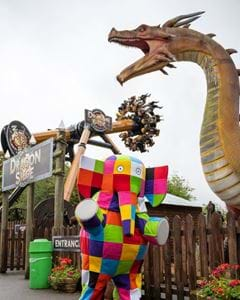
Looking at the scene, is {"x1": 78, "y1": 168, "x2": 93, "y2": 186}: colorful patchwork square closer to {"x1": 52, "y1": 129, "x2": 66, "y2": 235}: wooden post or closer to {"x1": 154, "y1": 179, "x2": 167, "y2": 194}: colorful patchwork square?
{"x1": 154, "y1": 179, "x2": 167, "y2": 194}: colorful patchwork square

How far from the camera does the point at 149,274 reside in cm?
657

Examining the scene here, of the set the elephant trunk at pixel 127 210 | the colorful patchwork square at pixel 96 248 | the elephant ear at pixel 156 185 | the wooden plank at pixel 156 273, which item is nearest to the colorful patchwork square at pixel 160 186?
the elephant ear at pixel 156 185

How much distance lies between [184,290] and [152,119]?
39.3 feet

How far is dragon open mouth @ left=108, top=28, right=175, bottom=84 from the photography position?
5.47 m

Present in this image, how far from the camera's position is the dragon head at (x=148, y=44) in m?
5.48

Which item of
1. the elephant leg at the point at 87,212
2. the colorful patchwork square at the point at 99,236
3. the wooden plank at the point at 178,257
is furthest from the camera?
the wooden plank at the point at 178,257

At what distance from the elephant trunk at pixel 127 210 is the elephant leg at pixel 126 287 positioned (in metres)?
0.53

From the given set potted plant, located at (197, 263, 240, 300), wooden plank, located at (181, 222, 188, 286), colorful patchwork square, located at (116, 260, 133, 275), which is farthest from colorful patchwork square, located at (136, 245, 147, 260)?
wooden plank, located at (181, 222, 188, 286)

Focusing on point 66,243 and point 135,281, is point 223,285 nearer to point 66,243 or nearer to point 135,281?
point 135,281

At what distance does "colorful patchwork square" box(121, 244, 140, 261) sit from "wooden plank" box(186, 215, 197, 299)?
2056 millimetres

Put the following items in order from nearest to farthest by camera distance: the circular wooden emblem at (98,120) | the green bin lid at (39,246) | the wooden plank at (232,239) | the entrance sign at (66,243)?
1. the wooden plank at (232,239)
2. the entrance sign at (66,243)
3. the green bin lid at (39,246)
4. the circular wooden emblem at (98,120)

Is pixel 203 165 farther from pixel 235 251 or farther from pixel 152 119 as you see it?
pixel 152 119

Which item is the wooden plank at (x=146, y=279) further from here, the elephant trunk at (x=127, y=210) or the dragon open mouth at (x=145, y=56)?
the dragon open mouth at (x=145, y=56)

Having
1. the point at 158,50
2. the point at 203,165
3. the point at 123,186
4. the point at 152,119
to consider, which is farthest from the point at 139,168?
the point at 152,119
